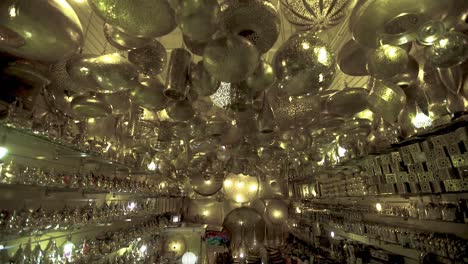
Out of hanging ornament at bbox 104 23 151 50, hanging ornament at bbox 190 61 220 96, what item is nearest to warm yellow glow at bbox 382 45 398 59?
hanging ornament at bbox 190 61 220 96

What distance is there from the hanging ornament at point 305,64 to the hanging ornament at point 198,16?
26cm

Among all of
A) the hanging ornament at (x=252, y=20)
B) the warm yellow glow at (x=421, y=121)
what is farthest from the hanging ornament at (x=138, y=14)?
the warm yellow glow at (x=421, y=121)

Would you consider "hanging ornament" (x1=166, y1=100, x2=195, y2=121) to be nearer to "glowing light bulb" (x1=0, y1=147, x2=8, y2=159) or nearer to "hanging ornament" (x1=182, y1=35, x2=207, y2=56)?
"hanging ornament" (x1=182, y1=35, x2=207, y2=56)

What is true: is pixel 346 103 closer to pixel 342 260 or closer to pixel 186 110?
pixel 186 110

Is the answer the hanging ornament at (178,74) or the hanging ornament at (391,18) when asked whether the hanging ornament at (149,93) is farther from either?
the hanging ornament at (391,18)

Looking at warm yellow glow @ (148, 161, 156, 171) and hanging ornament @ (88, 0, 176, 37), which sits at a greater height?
warm yellow glow @ (148, 161, 156, 171)

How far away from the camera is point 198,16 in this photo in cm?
51

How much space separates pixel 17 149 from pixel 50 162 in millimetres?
310

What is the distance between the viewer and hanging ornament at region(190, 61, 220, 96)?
0.82 metres

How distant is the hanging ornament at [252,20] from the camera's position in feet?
1.97

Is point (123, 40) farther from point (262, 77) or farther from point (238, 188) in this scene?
point (238, 188)

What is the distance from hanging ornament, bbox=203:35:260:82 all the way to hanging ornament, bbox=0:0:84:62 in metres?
0.38

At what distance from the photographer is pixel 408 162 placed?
167cm

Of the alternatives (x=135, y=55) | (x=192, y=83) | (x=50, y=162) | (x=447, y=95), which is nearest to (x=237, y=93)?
(x=192, y=83)
